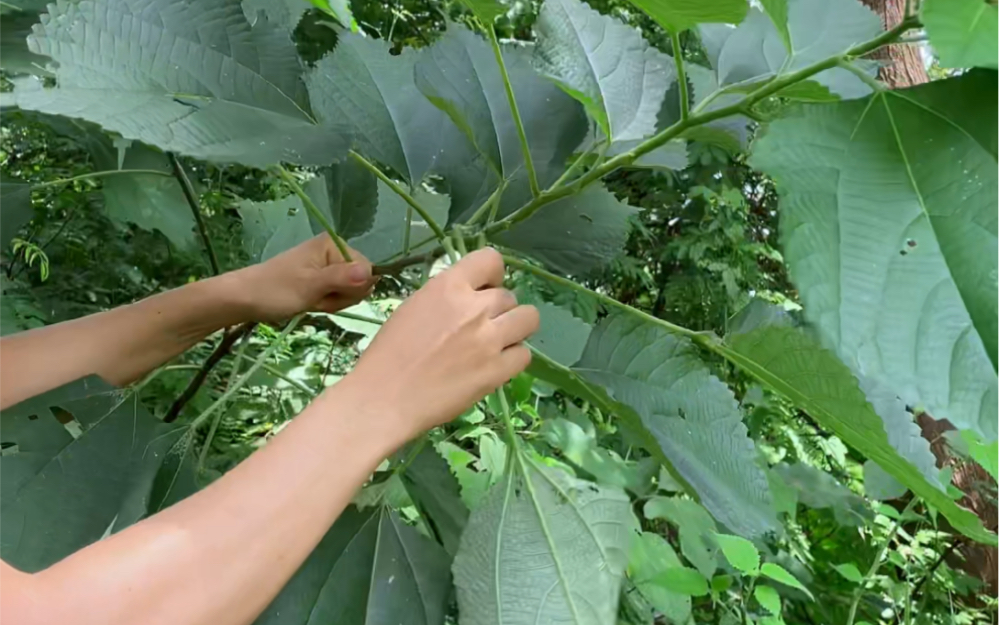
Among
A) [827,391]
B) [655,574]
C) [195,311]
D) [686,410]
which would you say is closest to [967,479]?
[655,574]

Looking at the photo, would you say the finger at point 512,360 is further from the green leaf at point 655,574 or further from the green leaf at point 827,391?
the green leaf at point 655,574

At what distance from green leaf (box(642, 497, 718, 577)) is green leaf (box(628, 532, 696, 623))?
0.03 m

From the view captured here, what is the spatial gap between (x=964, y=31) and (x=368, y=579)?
1.59 feet

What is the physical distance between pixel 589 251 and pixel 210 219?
1.03 meters

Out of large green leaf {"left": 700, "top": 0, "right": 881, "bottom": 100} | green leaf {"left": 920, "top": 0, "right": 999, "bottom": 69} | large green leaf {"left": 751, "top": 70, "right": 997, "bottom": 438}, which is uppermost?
green leaf {"left": 920, "top": 0, "right": 999, "bottom": 69}

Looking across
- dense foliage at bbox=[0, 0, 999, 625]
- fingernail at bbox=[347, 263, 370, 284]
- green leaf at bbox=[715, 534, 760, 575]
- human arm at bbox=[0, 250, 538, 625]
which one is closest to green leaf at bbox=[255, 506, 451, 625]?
dense foliage at bbox=[0, 0, 999, 625]

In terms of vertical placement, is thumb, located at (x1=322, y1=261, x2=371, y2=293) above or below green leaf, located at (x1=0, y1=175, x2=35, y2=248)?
above

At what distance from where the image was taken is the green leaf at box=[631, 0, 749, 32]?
1.14 feet

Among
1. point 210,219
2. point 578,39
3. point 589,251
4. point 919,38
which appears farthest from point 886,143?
point 210,219

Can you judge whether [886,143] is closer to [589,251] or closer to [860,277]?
[860,277]

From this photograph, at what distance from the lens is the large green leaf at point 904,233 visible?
27 centimetres

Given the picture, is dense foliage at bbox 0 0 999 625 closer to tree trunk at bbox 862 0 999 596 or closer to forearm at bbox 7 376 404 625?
forearm at bbox 7 376 404 625

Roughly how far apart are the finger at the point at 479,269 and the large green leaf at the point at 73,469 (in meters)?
0.31

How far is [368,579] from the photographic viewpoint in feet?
1.74
